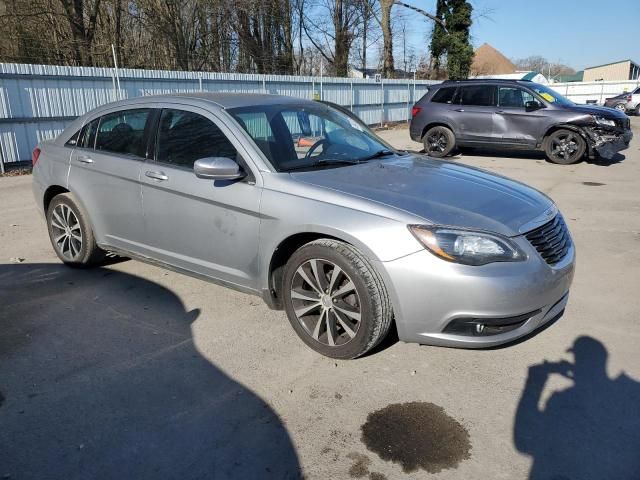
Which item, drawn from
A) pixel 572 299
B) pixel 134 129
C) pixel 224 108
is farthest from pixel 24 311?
pixel 572 299

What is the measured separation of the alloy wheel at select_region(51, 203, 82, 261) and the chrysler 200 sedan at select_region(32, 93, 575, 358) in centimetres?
3

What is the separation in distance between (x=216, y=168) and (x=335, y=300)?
1.14 metres

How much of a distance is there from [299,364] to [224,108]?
192cm

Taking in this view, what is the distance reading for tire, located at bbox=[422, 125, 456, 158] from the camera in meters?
12.3

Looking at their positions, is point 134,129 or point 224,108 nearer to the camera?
point 224,108

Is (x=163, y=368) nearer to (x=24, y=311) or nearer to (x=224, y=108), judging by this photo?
(x=24, y=311)

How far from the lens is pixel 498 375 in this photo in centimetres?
306

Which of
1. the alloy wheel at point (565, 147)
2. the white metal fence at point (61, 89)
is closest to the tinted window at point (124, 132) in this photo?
Result: the white metal fence at point (61, 89)

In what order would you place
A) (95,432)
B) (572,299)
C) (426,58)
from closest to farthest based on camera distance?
(95,432) → (572,299) → (426,58)

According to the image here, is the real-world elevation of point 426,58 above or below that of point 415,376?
above

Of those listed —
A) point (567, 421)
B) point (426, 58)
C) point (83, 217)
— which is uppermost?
point (426, 58)

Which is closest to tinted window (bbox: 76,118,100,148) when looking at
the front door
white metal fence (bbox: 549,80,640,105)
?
the front door

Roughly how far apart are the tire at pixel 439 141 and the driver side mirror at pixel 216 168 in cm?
968

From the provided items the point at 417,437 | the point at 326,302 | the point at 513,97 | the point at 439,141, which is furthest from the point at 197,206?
the point at 513,97
